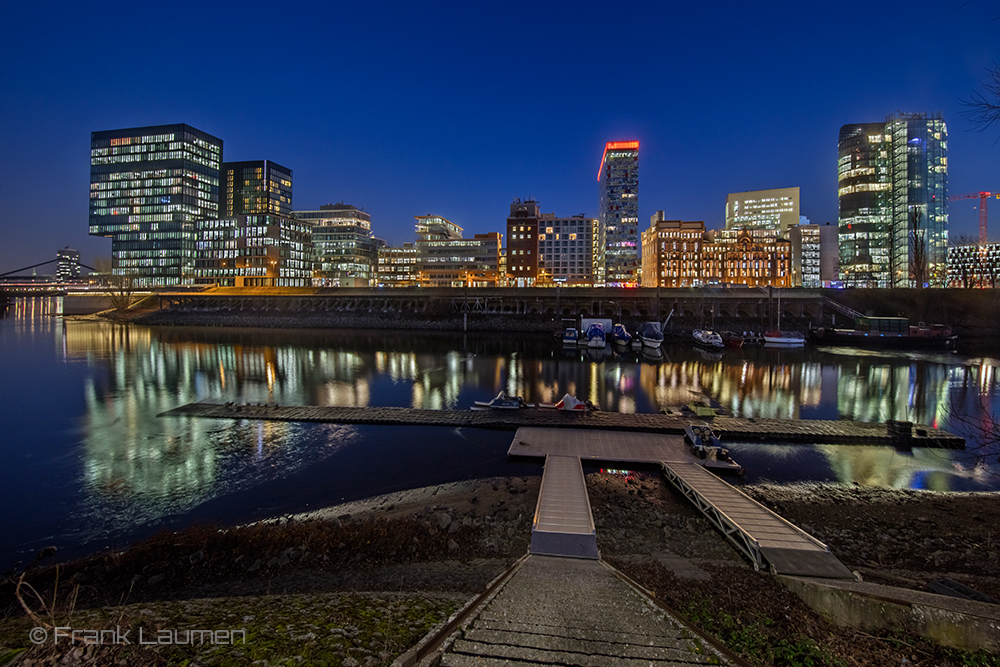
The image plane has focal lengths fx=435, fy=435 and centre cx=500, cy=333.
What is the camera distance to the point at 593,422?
20938mm

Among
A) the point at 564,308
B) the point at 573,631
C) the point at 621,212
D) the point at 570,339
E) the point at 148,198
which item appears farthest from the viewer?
the point at 621,212

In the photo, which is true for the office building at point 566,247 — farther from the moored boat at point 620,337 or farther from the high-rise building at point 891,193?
the moored boat at point 620,337

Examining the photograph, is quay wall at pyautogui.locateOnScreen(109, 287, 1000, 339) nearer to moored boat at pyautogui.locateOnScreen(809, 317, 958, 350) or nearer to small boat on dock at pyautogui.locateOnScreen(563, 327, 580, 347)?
moored boat at pyautogui.locateOnScreen(809, 317, 958, 350)

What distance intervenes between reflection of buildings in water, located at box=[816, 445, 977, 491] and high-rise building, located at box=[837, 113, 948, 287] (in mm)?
147988

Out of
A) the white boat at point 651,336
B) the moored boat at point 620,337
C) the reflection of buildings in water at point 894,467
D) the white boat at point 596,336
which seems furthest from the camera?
the moored boat at point 620,337

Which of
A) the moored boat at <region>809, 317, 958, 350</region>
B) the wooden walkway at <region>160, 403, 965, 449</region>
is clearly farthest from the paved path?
the moored boat at <region>809, 317, 958, 350</region>

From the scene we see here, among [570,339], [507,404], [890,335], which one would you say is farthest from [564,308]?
[507,404]

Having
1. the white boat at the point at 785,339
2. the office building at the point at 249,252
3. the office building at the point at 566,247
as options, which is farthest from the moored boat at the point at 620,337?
the office building at the point at 249,252

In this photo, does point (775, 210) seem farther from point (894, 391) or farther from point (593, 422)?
point (593, 422)

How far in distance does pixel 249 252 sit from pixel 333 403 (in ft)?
454

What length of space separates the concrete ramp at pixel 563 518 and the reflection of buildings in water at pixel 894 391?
2175 cm

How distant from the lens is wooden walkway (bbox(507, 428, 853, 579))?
8.69 meters

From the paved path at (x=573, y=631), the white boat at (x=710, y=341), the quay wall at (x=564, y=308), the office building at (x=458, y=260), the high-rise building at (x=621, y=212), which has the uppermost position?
the high-rise building at (x=621, y=212)

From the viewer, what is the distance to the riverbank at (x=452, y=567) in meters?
5.61
